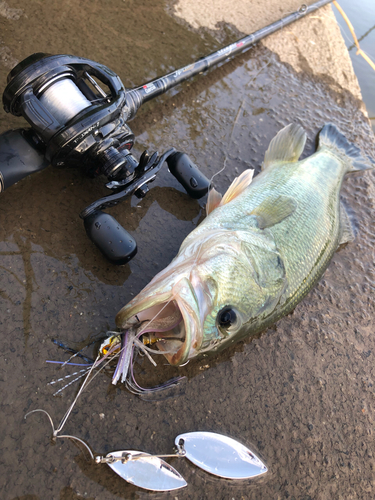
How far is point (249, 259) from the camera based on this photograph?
220 centimetres

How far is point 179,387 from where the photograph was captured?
216 centimetres

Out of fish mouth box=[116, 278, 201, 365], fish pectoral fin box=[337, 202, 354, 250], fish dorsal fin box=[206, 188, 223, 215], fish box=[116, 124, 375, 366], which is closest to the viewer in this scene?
fish mouth box=[116, 278, 201, 365]

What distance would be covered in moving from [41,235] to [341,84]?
4954 millimetres

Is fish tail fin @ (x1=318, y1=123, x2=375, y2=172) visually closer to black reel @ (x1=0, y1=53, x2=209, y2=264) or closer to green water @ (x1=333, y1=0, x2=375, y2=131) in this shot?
green water @ (x1=333, y1=0, x2=375, y2=131)

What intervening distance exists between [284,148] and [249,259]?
1707mm

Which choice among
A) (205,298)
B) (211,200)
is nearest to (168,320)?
(205,298)

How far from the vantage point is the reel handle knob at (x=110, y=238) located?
6.72 feet

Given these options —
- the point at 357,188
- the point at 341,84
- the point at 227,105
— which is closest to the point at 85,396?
the point at 227,105

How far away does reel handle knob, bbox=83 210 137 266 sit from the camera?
6.72ft

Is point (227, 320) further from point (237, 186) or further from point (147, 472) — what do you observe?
point (237, 186)

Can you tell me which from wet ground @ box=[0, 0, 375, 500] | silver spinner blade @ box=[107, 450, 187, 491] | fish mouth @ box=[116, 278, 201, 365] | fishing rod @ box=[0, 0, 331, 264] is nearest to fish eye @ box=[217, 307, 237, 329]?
fish mouth @ box=[116, 278, 201, 365]

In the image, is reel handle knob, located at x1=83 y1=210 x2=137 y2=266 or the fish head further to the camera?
reel handle knob, located at x1=83 y1=210 x2=137 y2=266

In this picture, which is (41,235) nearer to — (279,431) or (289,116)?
(279,431)

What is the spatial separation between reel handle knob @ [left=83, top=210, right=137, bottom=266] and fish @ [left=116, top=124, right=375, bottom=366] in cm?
27
